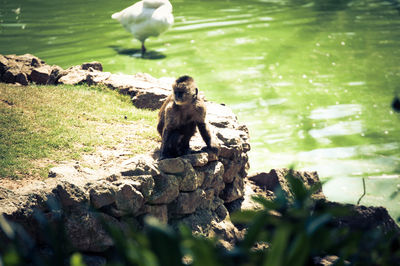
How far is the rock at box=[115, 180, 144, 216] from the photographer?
4.55 metres

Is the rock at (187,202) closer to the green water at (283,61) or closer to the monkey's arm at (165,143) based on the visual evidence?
the monkey's arm at (165,143)

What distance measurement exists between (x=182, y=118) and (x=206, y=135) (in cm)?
42

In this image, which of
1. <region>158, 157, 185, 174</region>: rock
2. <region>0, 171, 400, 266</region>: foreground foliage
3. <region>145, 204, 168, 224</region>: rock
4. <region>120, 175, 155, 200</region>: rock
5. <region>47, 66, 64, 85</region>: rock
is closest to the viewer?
<region>0, 171, 400, 266</region>: foreground foliage

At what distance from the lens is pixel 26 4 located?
13930mm

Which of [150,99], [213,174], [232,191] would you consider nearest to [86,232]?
[213,174]

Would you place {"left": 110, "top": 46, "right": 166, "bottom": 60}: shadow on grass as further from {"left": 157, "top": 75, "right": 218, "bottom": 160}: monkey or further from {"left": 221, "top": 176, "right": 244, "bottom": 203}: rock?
{"left": 157, "top": 75, "right": 218, "bottom": 160}: monkey

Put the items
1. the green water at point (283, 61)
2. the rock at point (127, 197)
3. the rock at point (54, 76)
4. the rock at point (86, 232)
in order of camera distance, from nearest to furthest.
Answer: the rock at point (86, 232) < the rock at point (127, 197) < the green water at point (283, 61) < the rock at point (54, 76)

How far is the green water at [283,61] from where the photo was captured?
792 cm

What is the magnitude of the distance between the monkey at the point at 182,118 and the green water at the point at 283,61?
2685mm

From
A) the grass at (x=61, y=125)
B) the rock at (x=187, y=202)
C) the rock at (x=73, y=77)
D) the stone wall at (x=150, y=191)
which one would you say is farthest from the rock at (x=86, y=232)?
the rock at (x=73, y=77)

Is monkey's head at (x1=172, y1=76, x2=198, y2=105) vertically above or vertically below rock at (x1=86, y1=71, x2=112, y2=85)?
above

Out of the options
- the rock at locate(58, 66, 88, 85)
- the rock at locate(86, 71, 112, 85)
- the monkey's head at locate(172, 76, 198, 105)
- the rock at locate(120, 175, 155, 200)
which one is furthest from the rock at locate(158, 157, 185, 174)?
the rock at locate(58, 66, 88, 85)

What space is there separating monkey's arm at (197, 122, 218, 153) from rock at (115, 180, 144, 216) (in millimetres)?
1020

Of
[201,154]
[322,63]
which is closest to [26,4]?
[322,63]
